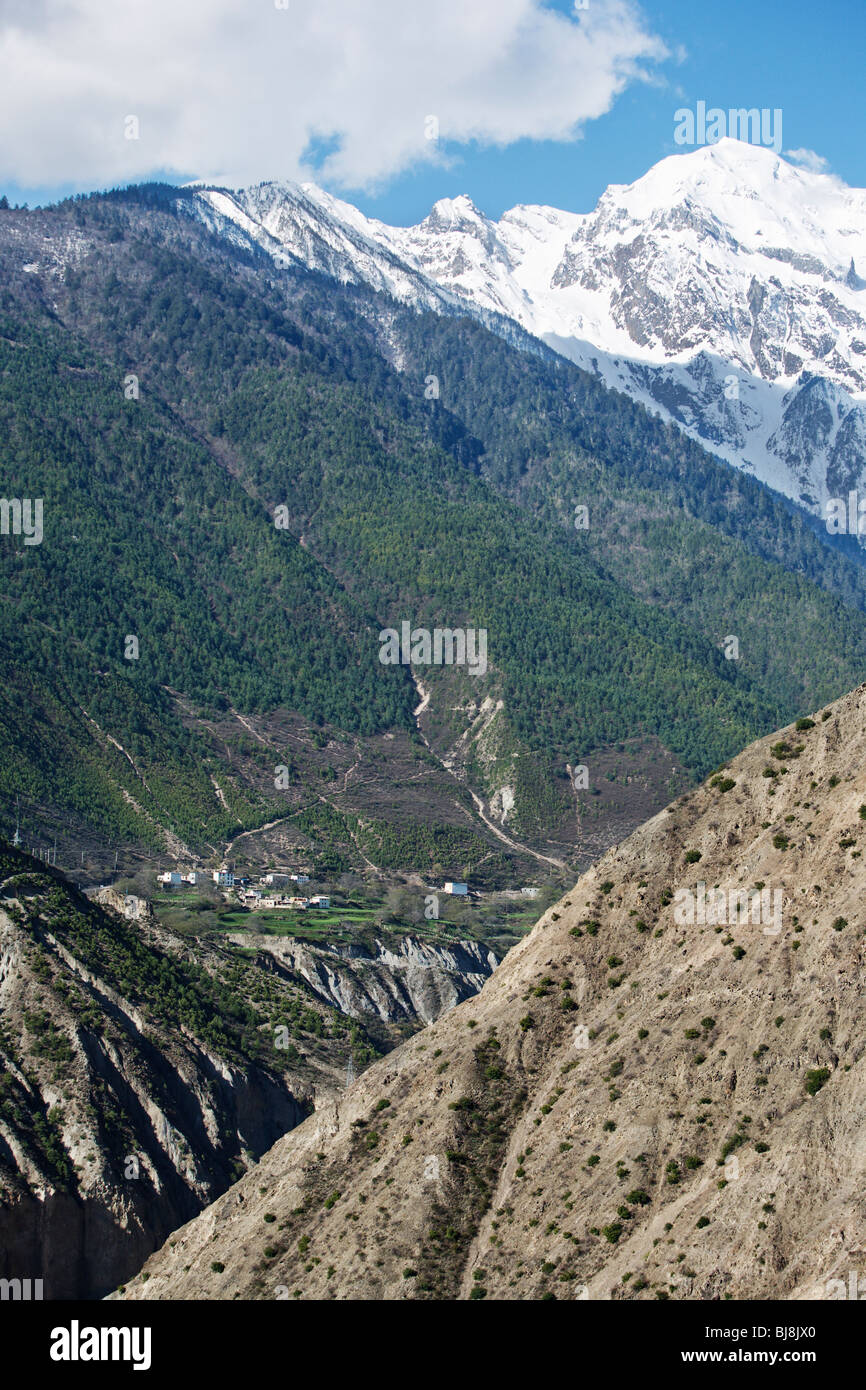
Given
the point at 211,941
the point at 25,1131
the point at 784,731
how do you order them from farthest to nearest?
the point at 211,941, the point at 25,1131, the point at 784,731

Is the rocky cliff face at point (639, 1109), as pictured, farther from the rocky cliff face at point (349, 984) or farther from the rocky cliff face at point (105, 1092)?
the rocky cliff face at point (349, 984)

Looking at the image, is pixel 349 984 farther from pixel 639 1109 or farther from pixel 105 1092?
pixel 639 1109

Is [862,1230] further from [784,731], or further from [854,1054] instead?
[784,731]

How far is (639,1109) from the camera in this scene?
2805 inches

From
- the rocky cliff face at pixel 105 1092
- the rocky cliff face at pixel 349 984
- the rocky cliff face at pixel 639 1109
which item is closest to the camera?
the rocky cliff face at pixel 639 1109

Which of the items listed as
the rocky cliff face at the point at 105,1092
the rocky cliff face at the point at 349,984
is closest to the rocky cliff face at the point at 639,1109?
the rocky cliff face at the point at 105,1092

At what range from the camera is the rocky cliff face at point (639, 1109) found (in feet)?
210

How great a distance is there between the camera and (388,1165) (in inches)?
3059

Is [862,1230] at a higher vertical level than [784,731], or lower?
lower

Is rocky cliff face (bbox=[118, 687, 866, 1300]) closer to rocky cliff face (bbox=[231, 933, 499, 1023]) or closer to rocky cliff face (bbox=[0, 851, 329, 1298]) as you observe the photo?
rocky cliff face (bbox=[0, 851, 329, 1298])

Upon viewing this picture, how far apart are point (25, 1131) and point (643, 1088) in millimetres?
53550
